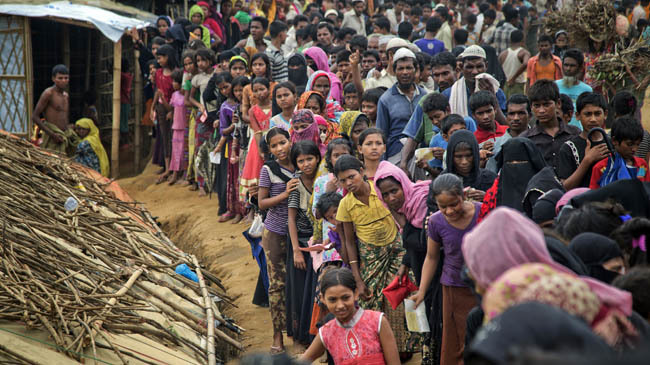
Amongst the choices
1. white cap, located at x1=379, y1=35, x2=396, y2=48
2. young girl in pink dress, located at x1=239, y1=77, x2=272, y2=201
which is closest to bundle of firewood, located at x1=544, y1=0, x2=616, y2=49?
white cap, located at x1=379, y1=35, x2=396, y2=48

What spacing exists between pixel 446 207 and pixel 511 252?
2080mm

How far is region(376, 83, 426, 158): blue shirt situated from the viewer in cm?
687

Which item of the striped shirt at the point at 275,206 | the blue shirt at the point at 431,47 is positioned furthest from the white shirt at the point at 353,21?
the striped shirt at the point at 275,206

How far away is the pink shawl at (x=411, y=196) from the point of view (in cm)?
496

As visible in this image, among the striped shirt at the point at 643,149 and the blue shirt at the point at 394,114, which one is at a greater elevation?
the striped shirt at the point at 643,149

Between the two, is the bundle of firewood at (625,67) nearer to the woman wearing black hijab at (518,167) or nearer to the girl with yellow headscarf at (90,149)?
the woman wearing black hijab at (518,167)

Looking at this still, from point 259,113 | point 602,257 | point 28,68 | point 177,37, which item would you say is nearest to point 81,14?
point 28,68

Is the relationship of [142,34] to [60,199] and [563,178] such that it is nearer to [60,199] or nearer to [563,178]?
[60,199]

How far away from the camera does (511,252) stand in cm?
220

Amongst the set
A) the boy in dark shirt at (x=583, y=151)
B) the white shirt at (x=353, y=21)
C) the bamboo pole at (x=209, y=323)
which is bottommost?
the bamboo pole at (x=209, y=323)

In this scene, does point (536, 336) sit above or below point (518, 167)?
above

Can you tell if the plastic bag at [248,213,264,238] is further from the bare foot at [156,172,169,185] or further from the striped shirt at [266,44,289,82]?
the bare foot at [156,172,169,185]

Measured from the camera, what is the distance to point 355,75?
8.09 metres

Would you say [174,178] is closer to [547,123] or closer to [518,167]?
[547,123]
